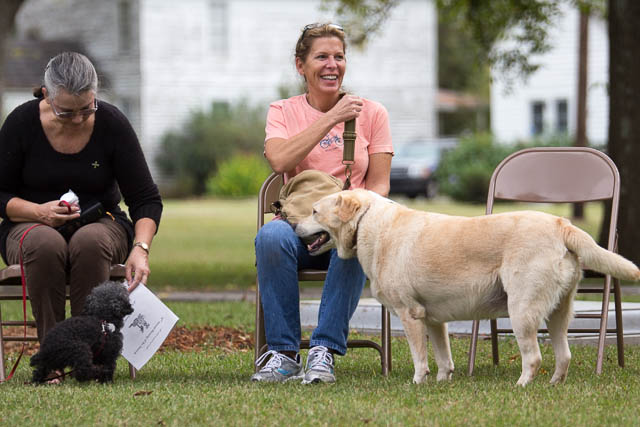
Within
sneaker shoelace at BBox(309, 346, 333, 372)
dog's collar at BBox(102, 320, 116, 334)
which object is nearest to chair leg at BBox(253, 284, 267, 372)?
sneaker shoelace at BBox(309, 346, 333, 372)

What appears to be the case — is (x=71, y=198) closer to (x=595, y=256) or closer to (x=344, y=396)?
(x=344, y=396)

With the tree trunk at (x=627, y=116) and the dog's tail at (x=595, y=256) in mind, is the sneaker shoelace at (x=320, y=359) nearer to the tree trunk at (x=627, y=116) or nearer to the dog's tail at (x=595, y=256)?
the dog's tail at (x=595, y=256)

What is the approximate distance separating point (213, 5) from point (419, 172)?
11972mm

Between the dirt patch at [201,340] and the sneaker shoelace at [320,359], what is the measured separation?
1.83m

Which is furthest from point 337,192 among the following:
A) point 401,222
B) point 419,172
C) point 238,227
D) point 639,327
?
point 419,172

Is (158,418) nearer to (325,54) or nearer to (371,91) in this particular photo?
(325,54)

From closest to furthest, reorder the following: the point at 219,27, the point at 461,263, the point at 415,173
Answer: the point at 461,263
the point at 415,173
the point at 219,27

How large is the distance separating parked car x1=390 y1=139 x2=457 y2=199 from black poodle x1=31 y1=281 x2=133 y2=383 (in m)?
24.6

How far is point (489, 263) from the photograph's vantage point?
4.73m

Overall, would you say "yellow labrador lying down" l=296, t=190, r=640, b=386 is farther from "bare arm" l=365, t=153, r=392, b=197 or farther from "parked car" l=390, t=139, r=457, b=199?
"parked car" l=390, t=139, r=457, b=199

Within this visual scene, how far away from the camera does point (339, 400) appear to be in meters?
4.48

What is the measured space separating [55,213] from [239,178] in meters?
28.9

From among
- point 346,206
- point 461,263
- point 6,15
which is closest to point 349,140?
point 346,206

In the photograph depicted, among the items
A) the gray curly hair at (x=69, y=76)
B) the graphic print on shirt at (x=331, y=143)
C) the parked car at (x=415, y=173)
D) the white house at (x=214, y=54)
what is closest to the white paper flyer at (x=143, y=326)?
the gray curly hair at (x=69, y=76)
